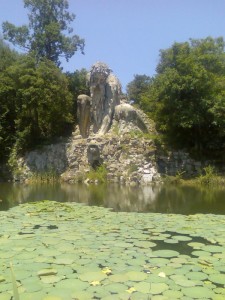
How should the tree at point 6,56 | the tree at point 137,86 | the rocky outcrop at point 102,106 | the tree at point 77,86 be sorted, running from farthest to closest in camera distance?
1. the tree at point 137,86
2. the tree at point 77,86
3. the tree at point 6,56
4. the rocky outcrop at point 102,106

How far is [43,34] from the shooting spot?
26453mm

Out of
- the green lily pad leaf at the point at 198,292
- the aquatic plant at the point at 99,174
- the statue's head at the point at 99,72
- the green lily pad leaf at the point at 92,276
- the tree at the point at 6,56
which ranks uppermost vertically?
the tree at the point at 6,56

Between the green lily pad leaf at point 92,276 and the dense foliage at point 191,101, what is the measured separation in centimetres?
1660

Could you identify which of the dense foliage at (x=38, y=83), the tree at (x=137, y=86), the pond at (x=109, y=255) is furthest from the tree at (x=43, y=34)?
the pond at (x=109, y=255)

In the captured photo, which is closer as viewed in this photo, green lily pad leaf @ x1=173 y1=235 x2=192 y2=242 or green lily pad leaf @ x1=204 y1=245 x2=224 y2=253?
green lily pad leaf @ x1=204 y1=245 x2=224 y2=253

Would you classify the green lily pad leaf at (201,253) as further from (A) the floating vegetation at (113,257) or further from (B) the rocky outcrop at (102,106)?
(B) the rocky outcrop at (102,106)

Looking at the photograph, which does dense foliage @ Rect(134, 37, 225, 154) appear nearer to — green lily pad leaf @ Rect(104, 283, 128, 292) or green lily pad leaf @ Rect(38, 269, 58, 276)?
green lily pad leaf @ Rect(38, 269, 58, 276)

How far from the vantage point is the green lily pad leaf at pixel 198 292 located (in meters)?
3.99

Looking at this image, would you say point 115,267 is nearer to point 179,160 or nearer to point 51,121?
point 179,160

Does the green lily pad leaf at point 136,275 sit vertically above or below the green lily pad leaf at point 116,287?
above

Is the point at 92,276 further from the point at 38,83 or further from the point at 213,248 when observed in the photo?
the point at 38,83

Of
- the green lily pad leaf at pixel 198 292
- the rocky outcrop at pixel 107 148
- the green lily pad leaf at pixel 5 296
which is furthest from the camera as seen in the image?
the rocky outcrop at pixel 107 148

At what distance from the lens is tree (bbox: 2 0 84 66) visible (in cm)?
2672

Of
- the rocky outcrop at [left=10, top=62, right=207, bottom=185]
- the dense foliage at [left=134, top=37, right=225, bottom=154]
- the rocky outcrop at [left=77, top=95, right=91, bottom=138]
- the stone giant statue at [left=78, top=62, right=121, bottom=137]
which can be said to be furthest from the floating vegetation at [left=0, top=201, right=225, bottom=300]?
the rocky outcrop at [left=77, top=95, right=91, bottom=138]
